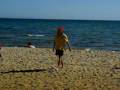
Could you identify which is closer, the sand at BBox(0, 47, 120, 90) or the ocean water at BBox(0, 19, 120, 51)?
the sand at BBox(0, 47, 120, 90)

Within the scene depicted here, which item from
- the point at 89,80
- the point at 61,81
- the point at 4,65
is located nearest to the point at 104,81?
the point at 89,80

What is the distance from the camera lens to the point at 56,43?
527 inches

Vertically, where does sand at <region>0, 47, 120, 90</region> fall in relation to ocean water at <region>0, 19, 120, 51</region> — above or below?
above

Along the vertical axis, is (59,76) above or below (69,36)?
above

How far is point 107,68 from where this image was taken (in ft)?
46.3

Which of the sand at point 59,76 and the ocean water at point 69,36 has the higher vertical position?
the sand at point 59,76

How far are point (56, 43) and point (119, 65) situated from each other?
3.16m

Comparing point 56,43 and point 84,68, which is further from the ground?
point 56,43

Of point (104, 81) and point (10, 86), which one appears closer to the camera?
point (10, 86)

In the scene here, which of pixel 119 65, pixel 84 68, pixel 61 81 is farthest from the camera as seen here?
pixel 119 65

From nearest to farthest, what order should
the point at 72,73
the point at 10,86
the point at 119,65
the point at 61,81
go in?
the point at 10,86
the point at 61,81
the point at 72,73
the point at 119,65

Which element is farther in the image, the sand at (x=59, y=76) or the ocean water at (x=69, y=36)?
the ocean water at (x=69, y=36)

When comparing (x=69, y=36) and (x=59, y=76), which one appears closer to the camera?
(x=59, y=76)

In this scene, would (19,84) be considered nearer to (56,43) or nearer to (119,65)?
A: (56,43)
